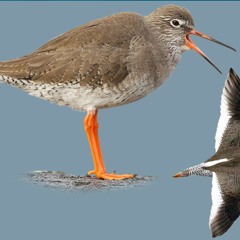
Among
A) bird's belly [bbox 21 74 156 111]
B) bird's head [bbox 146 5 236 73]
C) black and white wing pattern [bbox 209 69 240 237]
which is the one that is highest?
bird's head [bbox 146 5 236 73]

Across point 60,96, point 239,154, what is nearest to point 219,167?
point 239,154

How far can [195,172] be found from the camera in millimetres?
8367

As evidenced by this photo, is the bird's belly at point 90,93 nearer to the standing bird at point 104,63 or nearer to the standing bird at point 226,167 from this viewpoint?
the standing bird at point 104,63

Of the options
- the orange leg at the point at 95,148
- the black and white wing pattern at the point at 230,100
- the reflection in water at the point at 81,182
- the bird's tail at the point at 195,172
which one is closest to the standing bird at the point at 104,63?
the orange leg at the point at 95,148

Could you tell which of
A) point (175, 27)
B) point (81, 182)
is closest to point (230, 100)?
point (175, 27)

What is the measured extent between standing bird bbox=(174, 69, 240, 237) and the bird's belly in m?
0.99

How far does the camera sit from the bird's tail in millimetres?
8336

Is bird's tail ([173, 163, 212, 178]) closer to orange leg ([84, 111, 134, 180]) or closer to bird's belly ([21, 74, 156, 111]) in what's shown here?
orange leg ([84, 111, 134, 180])

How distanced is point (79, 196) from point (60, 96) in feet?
3.80

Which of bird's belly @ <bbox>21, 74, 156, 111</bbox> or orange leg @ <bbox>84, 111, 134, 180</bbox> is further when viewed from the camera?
orange leg @ <bbox>84, 111, 134, 180</bbox>

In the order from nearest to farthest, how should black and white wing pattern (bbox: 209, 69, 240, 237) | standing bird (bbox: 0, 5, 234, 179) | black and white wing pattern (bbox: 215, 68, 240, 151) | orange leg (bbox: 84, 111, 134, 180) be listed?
A: 1. black and white wing pattern (bbox: 209, 69, 240, 237)
2. black and white wing pattern (bbox: 215, 68, 240, 151)
3. standing bird (bbox: 0, 5, 234, 179)
4. orange leg (bbox: 84, 111, 134, 180)

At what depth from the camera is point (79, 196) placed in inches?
341

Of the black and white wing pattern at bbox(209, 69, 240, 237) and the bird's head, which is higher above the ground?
the bird's head

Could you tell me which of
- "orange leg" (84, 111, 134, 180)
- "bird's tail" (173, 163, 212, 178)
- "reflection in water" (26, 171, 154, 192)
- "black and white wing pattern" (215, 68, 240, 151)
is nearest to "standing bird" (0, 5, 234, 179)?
"orange leg" (84, 111, 134, 180)
